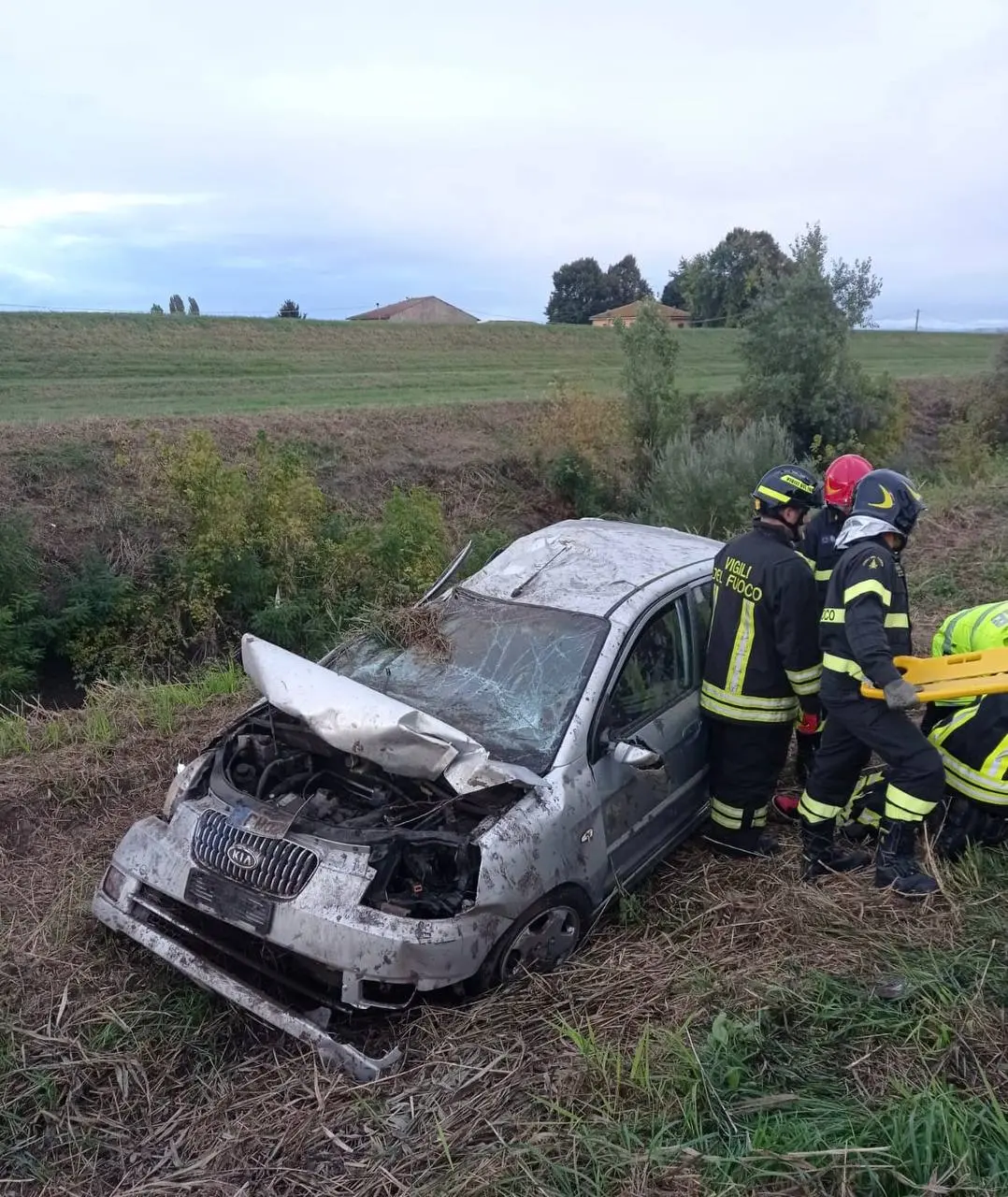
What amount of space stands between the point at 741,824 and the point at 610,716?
100cm

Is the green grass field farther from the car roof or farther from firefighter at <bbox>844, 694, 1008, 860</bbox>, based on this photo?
firefighter at <bbox>844, 694, 1008, 860</bbox>

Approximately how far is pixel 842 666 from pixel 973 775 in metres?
0.67

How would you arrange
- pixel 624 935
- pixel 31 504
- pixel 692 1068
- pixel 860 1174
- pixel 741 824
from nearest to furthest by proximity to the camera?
pixel 860 1174 → pixel 692 1068 → pixel 624 935 → pixel 741 824 → pixel 31 504

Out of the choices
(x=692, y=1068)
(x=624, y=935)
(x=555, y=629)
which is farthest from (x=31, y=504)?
(x=692, y=1068)

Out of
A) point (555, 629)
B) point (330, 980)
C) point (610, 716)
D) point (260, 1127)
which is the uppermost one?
point (555, 629)

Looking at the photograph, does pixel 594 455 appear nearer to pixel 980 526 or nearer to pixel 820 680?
pixel 980 526

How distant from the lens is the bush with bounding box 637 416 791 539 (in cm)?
1459

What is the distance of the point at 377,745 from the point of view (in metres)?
3.55

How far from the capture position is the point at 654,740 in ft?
13.8

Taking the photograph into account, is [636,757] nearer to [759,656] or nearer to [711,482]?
[759,656]

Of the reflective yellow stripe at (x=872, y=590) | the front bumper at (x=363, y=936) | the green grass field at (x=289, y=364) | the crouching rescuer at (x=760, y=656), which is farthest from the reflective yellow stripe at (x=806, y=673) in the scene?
the green grass field at (x=289, y=364)

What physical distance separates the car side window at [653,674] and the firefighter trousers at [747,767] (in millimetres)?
280

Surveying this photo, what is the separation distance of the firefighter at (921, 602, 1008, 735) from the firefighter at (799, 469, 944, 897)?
24cm

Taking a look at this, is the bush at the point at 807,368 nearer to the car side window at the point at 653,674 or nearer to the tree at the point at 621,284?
the car side window at the point at 653,674
